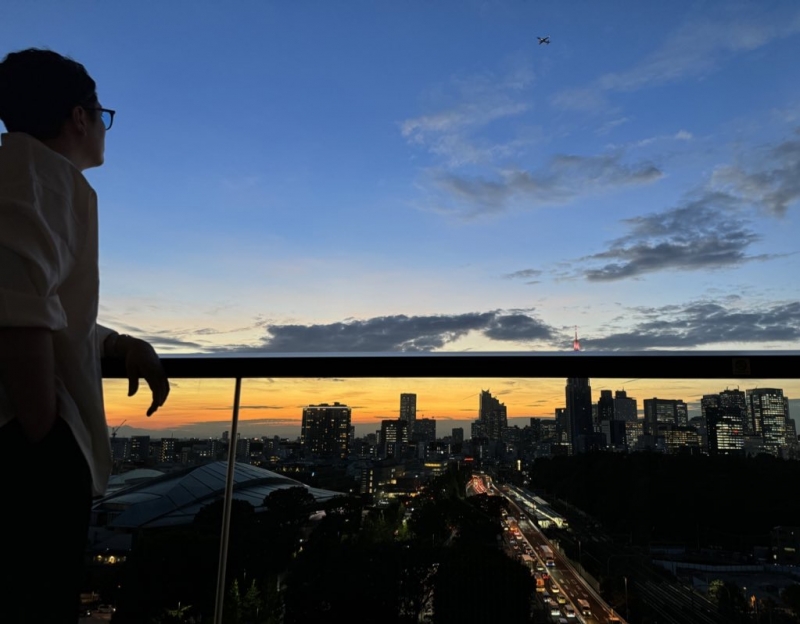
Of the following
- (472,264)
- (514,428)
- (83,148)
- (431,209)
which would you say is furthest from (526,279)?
(83,148)

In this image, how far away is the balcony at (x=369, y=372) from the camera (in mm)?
942

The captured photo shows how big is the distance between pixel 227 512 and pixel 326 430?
1.04 feet

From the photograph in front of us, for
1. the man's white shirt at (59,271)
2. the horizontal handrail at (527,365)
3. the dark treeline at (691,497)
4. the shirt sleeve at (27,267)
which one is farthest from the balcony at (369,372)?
the shirt sleeve at (27,267)

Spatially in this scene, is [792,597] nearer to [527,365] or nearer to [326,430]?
[527,365]

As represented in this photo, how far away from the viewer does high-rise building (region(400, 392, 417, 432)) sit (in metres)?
1.15

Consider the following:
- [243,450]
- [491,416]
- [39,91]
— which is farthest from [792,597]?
[39,91]

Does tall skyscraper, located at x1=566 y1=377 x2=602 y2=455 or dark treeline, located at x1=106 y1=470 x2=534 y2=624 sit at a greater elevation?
tall skyscraper, located at x1=566 y1=377 x2=602 y2=455

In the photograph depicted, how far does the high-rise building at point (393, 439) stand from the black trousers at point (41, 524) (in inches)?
30.8

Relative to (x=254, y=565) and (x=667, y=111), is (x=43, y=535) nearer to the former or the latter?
(x=254, y=565)

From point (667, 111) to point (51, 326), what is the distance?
23.7ft

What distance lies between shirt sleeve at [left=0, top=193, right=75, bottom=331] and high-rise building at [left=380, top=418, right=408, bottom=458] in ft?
3.03

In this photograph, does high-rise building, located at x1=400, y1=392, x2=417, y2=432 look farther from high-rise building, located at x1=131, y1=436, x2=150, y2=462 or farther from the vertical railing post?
high-rise building, located at x1=131, y1=436, x2=150, y2=462

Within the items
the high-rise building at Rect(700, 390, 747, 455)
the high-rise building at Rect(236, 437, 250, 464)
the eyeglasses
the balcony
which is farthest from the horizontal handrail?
the eyeglasses

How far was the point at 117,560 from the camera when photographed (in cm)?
120
